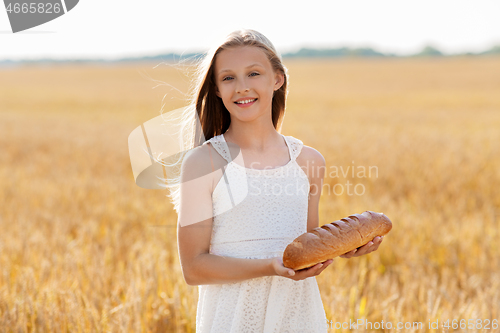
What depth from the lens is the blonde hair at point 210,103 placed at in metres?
1.67

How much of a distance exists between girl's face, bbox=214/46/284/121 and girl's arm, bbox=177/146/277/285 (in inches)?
9.5

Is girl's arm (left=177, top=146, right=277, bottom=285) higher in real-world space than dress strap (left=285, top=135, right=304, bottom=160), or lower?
lower

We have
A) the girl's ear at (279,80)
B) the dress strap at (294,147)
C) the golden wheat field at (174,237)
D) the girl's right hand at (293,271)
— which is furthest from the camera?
the golden wheat field at (174,237)

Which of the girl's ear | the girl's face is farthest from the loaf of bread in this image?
the girl's ear

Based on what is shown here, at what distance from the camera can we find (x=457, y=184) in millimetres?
5914

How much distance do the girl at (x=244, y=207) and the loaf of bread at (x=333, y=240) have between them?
7 cm

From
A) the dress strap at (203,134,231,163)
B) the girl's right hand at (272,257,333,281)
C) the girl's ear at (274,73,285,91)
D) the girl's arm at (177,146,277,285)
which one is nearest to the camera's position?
the girl's right hand at (272,257,333,281)

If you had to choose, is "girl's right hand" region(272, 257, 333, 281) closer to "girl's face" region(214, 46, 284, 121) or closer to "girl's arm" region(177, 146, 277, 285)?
"girl's arm" region(177, 146, 277, 285)

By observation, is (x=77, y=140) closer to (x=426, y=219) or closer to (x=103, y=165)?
(x=103, y=165)

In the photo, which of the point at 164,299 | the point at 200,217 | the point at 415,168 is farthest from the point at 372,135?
the point at 200,217

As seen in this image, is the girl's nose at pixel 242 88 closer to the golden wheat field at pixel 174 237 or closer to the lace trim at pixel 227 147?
the lace trim at pixel 227 147

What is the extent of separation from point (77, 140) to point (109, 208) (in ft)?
20.4

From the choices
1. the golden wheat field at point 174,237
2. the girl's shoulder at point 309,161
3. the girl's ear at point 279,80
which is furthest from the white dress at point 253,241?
the golden wheat field at point 174,237

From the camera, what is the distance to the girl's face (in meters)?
1.63
